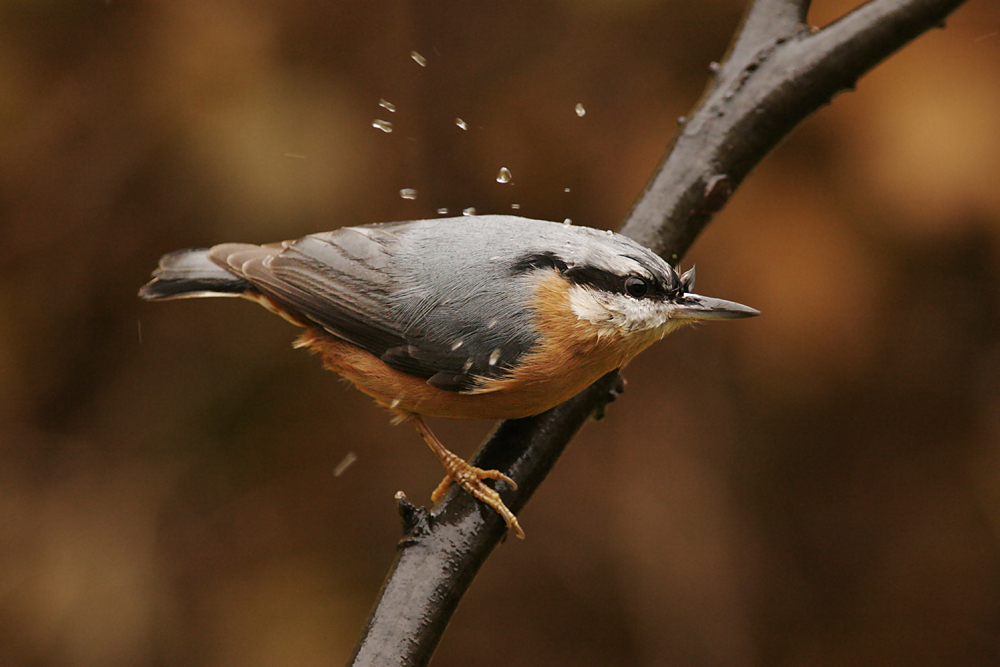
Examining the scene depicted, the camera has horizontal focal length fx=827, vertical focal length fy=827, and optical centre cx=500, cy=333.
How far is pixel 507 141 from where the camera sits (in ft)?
14.4

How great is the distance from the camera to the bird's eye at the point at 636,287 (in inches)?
83.7

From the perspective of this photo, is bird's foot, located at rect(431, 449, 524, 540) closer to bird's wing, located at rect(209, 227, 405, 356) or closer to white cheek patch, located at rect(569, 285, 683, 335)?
bird's wing, located at rect(209, 227, 405, 356)

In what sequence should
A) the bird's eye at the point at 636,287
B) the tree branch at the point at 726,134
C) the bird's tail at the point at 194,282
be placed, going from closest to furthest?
the bird's eye at the point at 636,287, the tree branch at the point at 726,134, the bird's tail at the point at 194,282

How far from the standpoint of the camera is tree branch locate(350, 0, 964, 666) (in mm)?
2277

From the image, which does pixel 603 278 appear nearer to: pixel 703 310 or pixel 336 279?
pixel 703 310

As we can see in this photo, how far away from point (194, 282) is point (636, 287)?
1.42 meters

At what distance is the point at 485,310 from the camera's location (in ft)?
7.22

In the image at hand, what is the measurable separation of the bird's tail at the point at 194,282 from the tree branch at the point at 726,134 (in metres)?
0.97

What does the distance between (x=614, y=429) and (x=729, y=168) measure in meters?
2.29

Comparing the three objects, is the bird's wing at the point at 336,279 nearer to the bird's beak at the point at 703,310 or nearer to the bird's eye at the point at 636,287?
the bird's eye at the point at 636,287

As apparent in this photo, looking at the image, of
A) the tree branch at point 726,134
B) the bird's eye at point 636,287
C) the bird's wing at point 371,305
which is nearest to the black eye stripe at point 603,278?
the bird's eye at point 636,287

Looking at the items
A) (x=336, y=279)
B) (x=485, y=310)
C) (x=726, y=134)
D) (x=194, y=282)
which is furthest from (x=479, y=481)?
(x=726, y=134)

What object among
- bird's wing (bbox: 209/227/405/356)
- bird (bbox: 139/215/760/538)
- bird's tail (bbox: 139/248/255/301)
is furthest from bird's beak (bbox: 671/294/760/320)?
bird's tail (bbox: 139/248/255/301)

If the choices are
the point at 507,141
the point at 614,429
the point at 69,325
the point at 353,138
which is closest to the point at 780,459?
the point at 614,429
